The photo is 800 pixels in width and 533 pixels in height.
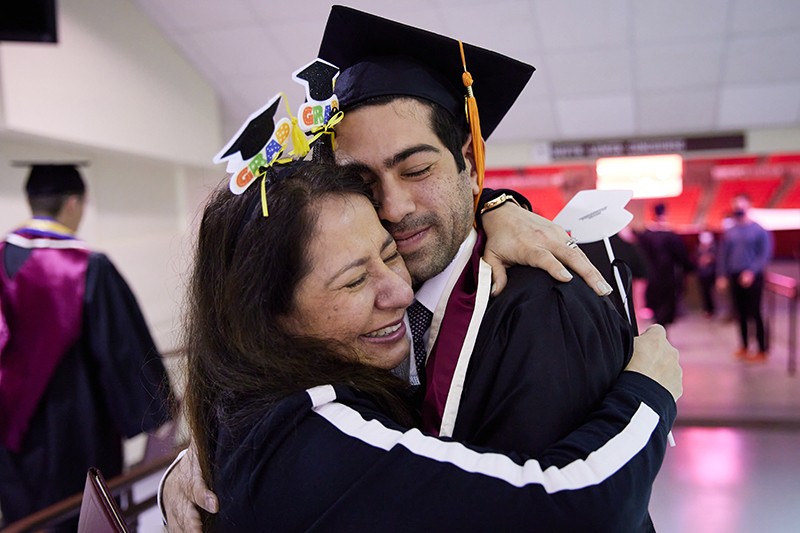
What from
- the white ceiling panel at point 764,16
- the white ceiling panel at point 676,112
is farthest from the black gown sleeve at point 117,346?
the white ceiling panel at point 676,112

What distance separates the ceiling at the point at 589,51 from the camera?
548cm

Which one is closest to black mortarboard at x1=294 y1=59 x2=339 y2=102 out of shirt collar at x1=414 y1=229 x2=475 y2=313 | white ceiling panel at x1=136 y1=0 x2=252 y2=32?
shirt collar at x1=414 y1=229 x2=475 y2=313

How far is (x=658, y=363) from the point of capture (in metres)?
1.26

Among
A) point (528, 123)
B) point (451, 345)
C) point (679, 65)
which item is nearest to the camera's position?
point (451, 345)

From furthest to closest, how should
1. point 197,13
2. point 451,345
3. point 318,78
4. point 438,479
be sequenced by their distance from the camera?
point 197,13
point 318,78
point 451,345
point 438,479

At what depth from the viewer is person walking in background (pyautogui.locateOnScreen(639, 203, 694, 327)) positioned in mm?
7559

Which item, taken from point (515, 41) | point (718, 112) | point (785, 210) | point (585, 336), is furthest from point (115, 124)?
point (785, 210)

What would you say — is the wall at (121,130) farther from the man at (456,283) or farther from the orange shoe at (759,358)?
the orange shoe at (759,358)

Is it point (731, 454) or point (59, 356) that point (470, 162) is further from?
point (731, 454)

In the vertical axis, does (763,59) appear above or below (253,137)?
above

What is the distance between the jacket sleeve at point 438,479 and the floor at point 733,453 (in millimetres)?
2824

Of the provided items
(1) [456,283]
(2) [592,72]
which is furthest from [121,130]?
(1) [456,283]

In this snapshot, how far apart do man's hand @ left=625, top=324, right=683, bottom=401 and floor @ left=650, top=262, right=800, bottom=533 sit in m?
2.58

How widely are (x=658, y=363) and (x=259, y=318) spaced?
788mm
